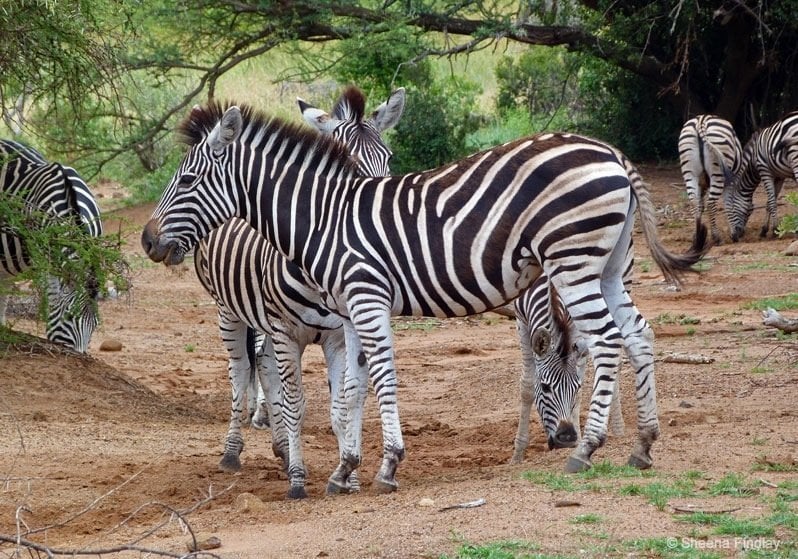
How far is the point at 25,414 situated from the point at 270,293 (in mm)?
2679

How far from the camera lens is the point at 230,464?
810cm

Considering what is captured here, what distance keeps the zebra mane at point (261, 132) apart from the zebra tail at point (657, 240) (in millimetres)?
1710

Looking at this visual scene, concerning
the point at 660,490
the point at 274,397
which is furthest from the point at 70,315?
the point at 660,490

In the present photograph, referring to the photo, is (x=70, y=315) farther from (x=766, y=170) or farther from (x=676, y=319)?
(x=766, y=170)

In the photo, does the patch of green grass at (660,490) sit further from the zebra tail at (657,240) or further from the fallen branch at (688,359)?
the fallen branch at (688,359)

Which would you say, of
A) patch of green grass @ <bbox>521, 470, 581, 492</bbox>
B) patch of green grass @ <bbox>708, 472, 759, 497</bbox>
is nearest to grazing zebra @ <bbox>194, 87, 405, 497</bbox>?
patch of green grass @ <bbox>521, 470, 581, 492</bbox>

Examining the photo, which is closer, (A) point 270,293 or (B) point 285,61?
(A) point 270,293

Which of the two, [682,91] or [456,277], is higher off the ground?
[682,91]

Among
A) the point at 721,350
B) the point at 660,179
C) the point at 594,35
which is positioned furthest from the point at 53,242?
the point at 660,179

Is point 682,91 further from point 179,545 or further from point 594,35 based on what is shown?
point 179,545

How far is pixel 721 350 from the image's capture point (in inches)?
410

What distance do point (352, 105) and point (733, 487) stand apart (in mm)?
4994

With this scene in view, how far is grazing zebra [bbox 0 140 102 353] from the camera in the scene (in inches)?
394

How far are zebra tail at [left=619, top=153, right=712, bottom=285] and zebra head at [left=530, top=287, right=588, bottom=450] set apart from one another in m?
1.06
